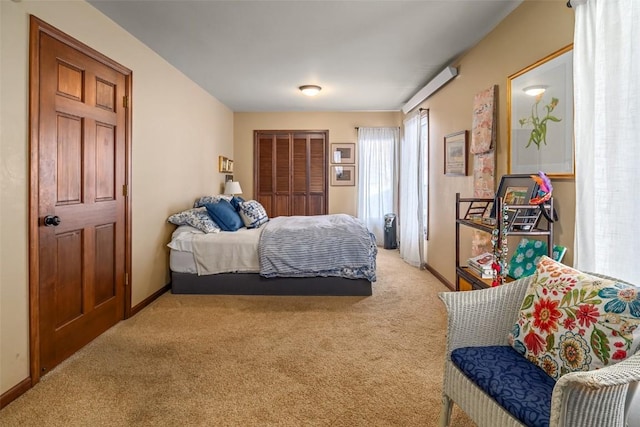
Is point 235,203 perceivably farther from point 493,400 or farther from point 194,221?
point 493,400

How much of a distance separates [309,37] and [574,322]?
2950mm

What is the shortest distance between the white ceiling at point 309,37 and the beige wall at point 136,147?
256 millimetres

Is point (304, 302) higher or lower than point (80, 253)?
lower

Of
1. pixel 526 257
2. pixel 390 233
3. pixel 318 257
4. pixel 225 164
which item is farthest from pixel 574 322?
pixel 225 164

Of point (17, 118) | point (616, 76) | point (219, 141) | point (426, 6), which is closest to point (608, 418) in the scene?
point (616, 76)

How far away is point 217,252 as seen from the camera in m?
3.86

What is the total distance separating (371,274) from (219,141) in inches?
138

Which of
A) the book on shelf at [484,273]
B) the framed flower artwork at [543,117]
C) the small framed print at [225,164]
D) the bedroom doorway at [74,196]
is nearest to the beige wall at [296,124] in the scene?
the small framed print at [225,164]

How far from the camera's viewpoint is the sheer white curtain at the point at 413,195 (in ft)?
16.9

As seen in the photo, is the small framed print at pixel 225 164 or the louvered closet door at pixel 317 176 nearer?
the small framed print at pixel 225 164

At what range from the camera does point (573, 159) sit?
2131mm

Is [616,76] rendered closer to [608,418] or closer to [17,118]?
[608,418]

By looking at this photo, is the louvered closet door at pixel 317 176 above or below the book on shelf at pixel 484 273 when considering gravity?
above

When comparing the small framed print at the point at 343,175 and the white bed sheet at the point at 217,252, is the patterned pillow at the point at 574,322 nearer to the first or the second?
the white bed sheet at the point at 217,252
